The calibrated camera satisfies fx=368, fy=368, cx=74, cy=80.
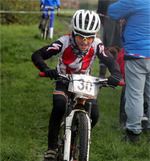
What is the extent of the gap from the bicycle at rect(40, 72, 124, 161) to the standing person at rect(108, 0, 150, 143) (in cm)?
156

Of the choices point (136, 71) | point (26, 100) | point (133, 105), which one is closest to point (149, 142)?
point (133, 105)

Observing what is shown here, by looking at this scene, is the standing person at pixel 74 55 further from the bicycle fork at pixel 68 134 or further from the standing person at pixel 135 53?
the standing person at pixel 135 53

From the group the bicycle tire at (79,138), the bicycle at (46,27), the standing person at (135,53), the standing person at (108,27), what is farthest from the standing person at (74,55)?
the bicycle at (46,27)

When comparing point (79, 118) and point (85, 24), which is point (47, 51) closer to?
point (85, 24)

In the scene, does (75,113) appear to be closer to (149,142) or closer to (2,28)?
(149,142)

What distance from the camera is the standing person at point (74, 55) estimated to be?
3.98 m

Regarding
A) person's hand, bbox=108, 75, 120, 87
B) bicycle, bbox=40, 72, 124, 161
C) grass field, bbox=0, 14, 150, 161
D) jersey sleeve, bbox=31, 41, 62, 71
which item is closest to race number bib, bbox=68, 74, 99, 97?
bicycle, bbox=40, 72, 124, 161

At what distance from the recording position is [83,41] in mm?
3967

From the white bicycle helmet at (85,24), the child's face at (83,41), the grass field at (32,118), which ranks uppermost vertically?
the white bicycle helmet at (85,24)

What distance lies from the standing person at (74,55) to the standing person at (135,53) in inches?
38.6

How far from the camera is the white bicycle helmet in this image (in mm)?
3962

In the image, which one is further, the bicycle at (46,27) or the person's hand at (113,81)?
the bicycle at (46,27)

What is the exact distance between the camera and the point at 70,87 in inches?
141

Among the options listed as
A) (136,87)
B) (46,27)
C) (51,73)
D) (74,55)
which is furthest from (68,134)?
(46,27)
